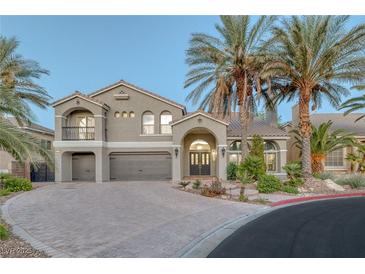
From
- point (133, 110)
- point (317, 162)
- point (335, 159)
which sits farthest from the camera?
point (335, 159)

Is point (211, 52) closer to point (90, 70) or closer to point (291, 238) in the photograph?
point (291, 238)

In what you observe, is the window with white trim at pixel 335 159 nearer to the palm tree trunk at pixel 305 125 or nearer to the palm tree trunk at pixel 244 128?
the palm tree trunk at pixel 305 125

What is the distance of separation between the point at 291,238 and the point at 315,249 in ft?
2.95

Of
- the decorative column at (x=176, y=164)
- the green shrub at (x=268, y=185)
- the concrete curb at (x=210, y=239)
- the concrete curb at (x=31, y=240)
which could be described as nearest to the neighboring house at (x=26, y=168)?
the decorative column at (x=176, y=164)

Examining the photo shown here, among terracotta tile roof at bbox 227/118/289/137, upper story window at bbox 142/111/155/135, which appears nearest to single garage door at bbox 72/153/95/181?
upper story window at bbox 142/111/155/135

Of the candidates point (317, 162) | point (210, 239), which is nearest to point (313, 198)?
point (317, 162)

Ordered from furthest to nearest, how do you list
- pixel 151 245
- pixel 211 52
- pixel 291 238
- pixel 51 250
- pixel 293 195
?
pixel 211 52 < pixel 293 195 < pixel 291 238 < pixel 151 245 < pixel 51 250

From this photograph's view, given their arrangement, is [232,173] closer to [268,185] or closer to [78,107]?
[268,185]

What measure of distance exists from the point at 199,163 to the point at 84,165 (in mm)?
10580

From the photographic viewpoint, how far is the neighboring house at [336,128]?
25.4m

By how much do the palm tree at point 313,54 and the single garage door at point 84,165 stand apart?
1676 cm

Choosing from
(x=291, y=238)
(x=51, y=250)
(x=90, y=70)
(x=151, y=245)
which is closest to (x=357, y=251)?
(x=291, y=238)

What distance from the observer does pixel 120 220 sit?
9008 mm

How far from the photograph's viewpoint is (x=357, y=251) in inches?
242
